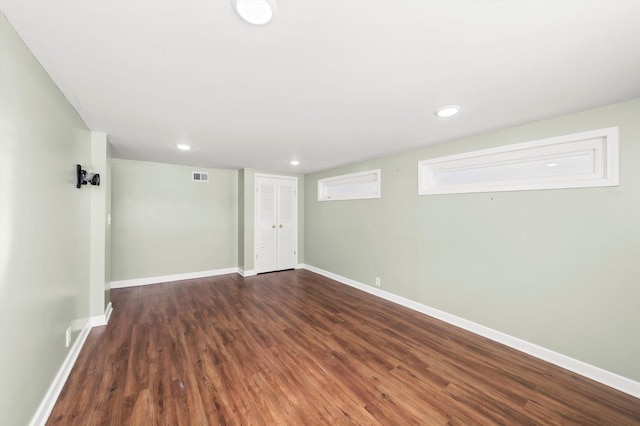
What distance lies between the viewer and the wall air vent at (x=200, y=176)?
491 centimetres

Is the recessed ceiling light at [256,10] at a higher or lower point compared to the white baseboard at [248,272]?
higher

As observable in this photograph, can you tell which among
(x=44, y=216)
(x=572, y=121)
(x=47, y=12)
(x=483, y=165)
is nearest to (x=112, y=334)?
(x=44, y=216)

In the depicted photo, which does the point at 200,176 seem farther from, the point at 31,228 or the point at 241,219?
the point at 31,228

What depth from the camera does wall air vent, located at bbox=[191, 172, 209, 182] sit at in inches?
193

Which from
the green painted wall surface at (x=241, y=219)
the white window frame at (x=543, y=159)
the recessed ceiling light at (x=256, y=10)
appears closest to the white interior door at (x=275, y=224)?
the green painted wall surface at (x=241, y=219)

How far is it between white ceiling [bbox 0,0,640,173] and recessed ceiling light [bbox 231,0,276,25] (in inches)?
1.8

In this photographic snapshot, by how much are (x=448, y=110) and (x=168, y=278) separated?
535cm

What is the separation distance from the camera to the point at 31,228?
4.80 ft

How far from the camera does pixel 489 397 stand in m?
1.79

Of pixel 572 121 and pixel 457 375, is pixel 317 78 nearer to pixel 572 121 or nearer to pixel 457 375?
pixel 572 121

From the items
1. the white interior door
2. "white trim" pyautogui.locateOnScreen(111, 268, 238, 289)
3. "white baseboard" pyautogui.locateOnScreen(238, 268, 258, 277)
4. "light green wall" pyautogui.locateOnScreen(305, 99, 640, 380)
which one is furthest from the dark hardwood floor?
the white interior door

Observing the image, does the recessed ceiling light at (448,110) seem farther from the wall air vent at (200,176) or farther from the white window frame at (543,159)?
the wall air vent at (200,176)

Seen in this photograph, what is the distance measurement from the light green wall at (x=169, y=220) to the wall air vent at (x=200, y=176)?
7 centimetres

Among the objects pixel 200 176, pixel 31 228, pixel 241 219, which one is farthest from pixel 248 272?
pixel 31 228
